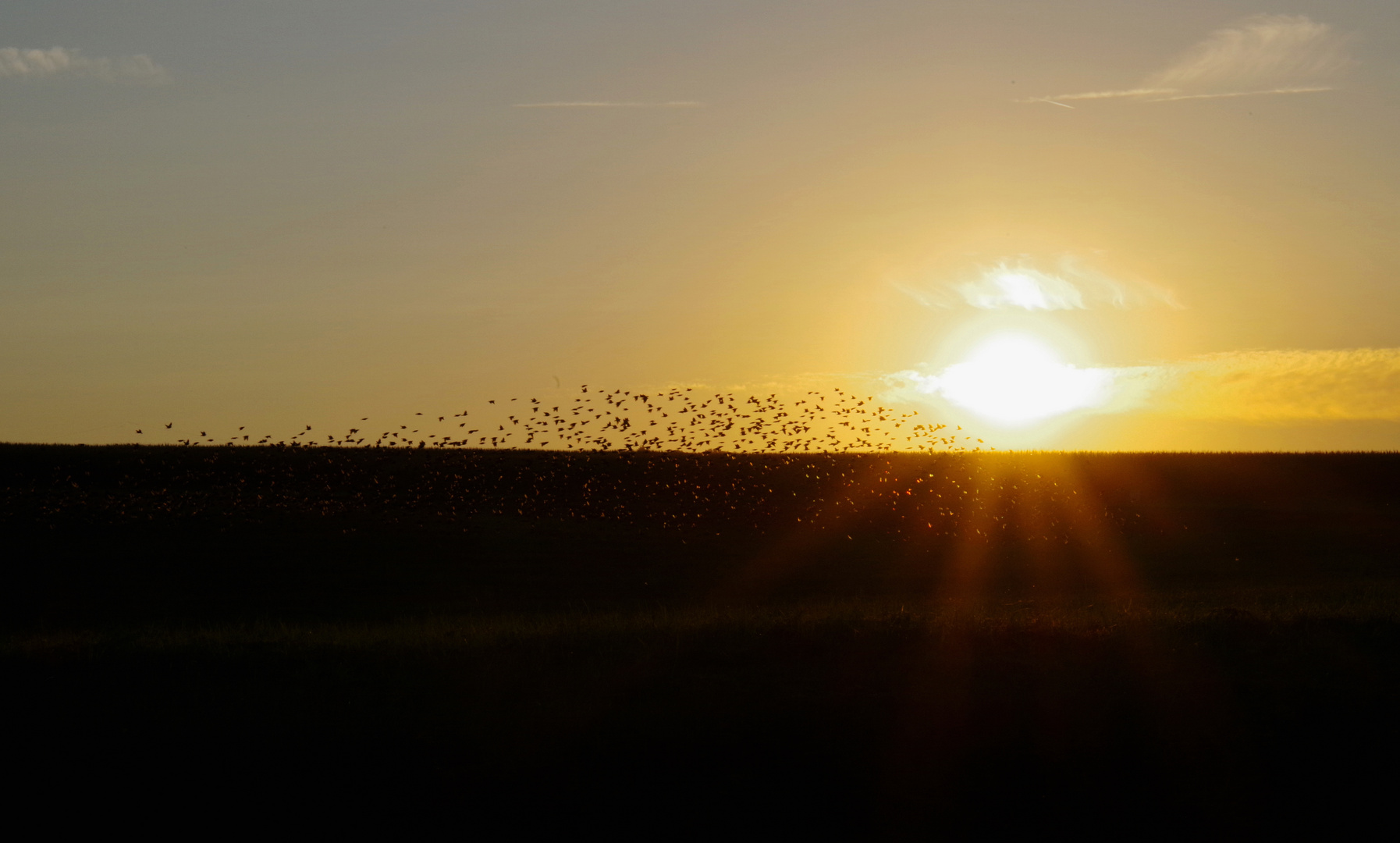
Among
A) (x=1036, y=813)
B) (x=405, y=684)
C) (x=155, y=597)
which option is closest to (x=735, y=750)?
(x=1036, y=813)

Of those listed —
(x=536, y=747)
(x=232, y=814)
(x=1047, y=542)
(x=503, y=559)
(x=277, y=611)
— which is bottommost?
(x=232, y=814)

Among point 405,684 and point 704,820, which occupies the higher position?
point 405,684

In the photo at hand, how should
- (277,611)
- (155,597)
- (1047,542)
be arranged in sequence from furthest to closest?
(1047,542)
(155,597)
(277,611)

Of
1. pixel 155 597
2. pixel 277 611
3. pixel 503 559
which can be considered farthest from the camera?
pixel 503 559

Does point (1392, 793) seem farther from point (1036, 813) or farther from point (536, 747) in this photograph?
point (536, 747)

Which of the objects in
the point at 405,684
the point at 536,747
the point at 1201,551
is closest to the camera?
the point at 536,747

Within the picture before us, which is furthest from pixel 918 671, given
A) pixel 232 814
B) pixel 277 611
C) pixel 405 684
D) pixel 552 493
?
pixel 552 493

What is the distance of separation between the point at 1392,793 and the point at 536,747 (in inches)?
259

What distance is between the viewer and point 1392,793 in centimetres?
845

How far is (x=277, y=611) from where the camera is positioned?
23812mm

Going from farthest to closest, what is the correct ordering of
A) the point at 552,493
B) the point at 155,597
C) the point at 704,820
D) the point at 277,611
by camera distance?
the point at 552,493, the point at 155,597, the point at 277,611, the point at 704,820

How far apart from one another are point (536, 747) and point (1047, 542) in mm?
31156

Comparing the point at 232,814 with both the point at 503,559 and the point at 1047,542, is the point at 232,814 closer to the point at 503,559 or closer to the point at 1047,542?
the point at 503,559

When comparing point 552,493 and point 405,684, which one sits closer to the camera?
point 405,684
